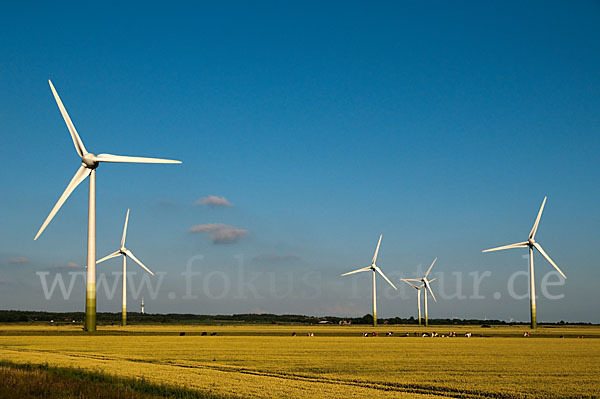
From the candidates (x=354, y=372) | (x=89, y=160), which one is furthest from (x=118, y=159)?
(x=354, y=372)

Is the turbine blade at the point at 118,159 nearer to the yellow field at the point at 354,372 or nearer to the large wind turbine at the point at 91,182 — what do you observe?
the large wind turbine at the point at 91,182

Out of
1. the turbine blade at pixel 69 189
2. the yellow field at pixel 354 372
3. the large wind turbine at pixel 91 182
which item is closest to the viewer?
the yellow field at pixel 354 372

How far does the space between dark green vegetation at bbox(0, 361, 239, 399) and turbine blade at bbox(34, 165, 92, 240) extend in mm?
35733

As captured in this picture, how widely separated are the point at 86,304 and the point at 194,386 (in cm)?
5000

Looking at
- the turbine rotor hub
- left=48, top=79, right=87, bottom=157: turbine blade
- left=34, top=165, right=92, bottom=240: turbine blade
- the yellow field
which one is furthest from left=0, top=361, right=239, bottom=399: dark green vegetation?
the turbine rotor hub

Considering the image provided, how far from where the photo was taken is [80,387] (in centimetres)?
2405

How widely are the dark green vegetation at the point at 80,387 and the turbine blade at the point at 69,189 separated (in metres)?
35.7

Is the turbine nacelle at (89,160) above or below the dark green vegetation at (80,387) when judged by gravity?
above

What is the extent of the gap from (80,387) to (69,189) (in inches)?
1876

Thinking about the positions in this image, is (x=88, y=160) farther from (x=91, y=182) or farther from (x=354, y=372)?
(x=354, y=372)

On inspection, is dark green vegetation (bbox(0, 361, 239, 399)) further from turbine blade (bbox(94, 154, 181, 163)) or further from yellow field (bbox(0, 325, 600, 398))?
turbine blade (bbox(94, 154, 181, 163))

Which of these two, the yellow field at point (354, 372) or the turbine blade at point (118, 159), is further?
the turbine blade at point (118, 159)

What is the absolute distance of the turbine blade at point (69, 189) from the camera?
62312 millimetres

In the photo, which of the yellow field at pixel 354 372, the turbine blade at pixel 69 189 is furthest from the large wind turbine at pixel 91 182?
the yellow field at pixel 354 372
